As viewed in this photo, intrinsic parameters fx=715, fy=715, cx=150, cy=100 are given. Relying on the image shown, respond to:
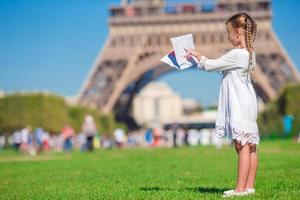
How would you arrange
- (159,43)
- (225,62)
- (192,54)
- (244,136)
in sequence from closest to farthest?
(244,136) < (225,62) < (192,54) < (159,43)

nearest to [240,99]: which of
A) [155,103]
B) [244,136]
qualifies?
[244,136]

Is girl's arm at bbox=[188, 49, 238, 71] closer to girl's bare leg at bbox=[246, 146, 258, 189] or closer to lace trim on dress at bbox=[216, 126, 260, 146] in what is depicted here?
lace trim on dress at bbox=[216, 126, 260, 146]

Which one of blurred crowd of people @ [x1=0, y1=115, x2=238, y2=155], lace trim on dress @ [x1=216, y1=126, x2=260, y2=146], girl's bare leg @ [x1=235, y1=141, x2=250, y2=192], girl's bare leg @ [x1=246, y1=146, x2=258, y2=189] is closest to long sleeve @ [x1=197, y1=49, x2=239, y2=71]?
lace trim on dress @ [x1=216, y1=126, x2=260, y2=146]

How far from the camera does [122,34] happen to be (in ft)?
182

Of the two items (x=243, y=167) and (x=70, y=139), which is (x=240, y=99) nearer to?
(x=243, y=167)

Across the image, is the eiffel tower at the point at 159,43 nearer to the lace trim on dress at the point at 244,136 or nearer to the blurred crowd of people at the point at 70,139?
the blurred crowd of people at the point at 70,139

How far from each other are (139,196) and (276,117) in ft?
140

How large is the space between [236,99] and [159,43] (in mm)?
49162

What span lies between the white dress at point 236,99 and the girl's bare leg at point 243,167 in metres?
0.09

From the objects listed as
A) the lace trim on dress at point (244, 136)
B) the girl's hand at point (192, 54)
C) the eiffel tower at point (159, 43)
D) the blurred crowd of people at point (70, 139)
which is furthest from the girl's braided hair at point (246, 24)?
the eiffel tower at point (159, 43)

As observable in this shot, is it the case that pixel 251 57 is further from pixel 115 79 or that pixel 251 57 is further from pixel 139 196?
pixel 115 79

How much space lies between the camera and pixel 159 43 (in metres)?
55.8

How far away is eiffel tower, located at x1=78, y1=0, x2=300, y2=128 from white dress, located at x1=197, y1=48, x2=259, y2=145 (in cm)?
4543

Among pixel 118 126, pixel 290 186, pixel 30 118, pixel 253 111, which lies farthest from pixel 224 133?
pixel 118 126
